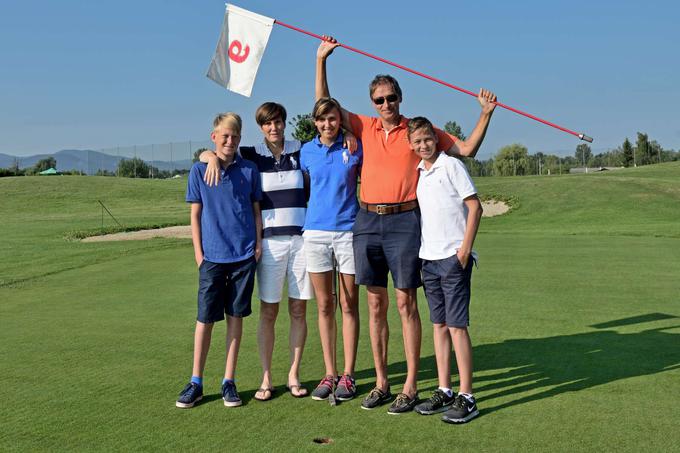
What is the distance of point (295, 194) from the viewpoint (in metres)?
4.99

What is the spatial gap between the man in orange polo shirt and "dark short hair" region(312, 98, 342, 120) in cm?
25

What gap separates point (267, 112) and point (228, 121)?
280 millimetres

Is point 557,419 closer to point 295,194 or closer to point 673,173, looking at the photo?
point 295,194

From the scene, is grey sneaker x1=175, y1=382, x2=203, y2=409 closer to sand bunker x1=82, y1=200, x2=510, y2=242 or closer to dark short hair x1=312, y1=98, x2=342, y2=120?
dark short hair x1=312, y1=98, x2=342, y2=120

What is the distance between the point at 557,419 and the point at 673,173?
41200 mm

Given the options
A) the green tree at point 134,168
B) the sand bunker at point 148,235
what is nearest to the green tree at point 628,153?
the green tree at point 134,168

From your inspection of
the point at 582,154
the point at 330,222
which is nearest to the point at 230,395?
the point at 330,222

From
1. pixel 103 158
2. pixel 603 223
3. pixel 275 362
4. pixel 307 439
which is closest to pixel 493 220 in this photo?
pixel 603 223

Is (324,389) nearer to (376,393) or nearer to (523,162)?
(376,393)

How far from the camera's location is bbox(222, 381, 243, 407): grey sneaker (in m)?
4.54

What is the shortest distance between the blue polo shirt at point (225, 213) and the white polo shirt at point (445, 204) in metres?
1.24

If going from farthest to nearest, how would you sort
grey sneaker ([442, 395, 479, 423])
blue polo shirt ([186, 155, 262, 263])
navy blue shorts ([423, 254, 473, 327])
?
blue polo shirt ([186, 155, 262, 263])
navy blue shorts ([423, 254, 473, 327])
grey sneaker ([442, 395, 479, 423])

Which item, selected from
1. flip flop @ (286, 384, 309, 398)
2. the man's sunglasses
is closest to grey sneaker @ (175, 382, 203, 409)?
flip flop @ (286, 384, 309, 398)

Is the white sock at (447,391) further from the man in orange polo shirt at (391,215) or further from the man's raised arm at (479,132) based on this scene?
the man's raised arm at (479,132)
